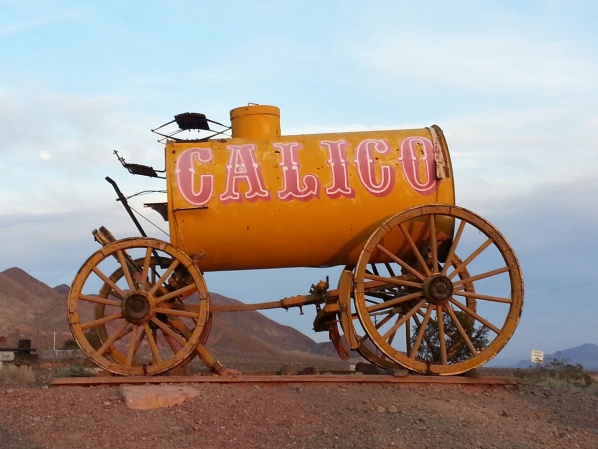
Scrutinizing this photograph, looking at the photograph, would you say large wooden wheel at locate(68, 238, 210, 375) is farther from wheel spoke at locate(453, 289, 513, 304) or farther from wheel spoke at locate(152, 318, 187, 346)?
wheel spoke at locate(453, 289, 513, 304)

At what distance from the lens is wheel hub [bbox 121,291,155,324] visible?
1218 centimetres

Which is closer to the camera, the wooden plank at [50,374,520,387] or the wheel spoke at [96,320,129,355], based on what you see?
the wooden plank at [50,374,520,387]

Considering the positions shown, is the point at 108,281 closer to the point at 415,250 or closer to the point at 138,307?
the point at 138,307

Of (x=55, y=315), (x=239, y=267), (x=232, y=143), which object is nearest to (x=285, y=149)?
(x=232, y=143)

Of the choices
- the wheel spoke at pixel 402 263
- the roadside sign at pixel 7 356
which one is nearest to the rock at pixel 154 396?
the wheel spoke at pixel 402 263

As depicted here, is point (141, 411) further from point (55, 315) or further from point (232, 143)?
point (55, 315)

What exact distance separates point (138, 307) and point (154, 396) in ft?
6.56

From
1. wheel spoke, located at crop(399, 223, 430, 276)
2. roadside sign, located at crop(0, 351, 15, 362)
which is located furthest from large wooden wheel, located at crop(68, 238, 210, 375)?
roadside sign, located at crop(0, 351, 15, 362)

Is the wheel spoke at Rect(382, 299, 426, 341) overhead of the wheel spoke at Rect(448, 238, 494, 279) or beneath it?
beneath

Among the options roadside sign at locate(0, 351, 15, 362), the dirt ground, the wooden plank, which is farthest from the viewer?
roadside sign at locate(0, 351, 15, 362)

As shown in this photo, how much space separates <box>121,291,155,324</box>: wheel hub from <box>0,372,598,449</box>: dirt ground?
107 centimetres

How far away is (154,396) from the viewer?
34.3ft

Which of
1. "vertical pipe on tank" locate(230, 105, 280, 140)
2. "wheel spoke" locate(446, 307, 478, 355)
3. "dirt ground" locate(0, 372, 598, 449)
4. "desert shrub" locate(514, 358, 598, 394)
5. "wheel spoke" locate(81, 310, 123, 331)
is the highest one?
"vertical pipe on tank" locate(230, 105, 280, 140)

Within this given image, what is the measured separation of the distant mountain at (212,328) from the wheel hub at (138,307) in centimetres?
2582
